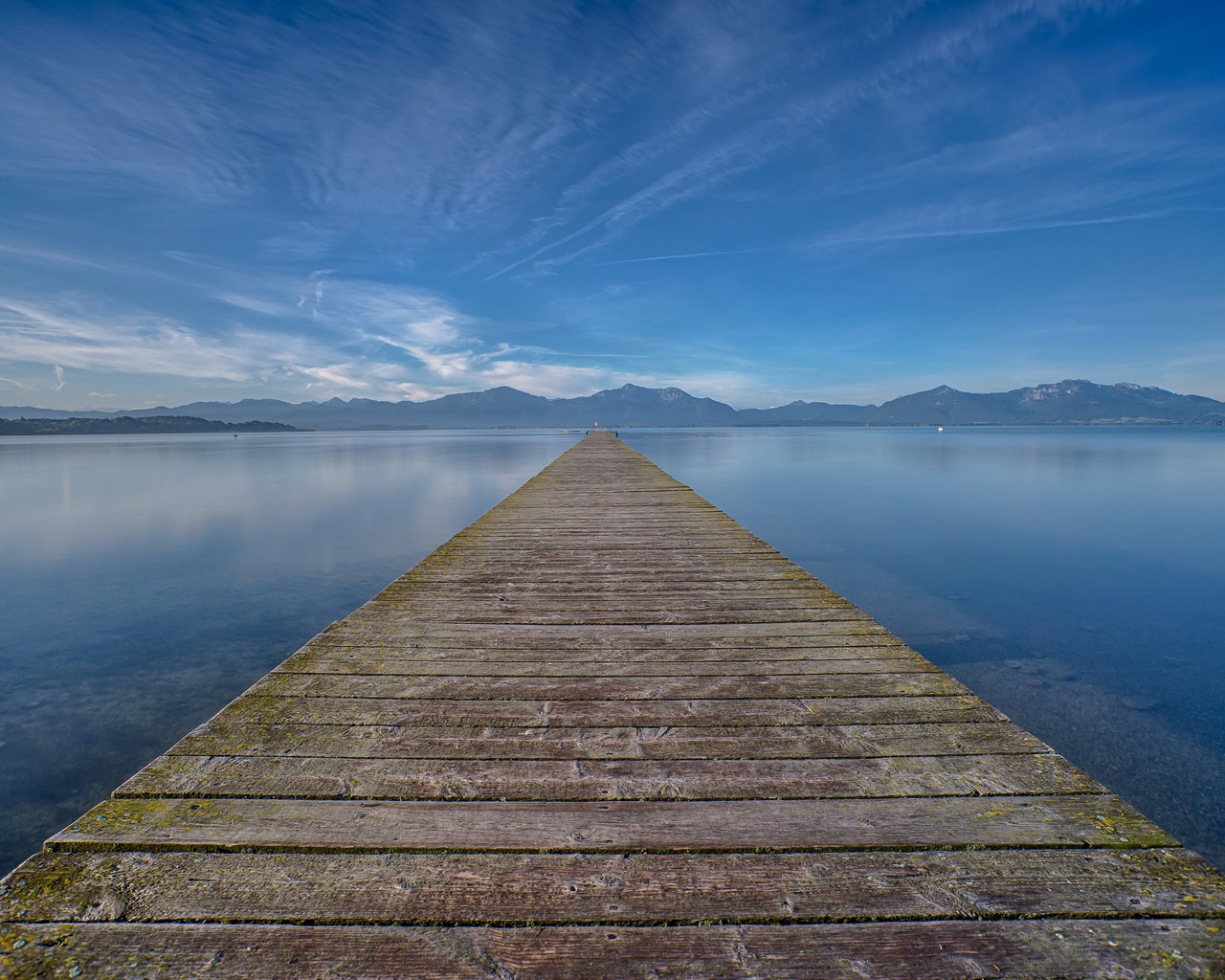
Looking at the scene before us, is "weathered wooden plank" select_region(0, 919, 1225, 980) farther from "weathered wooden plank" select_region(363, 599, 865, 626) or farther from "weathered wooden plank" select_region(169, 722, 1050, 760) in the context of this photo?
"weathered wooden plank" select_region(363, 599, 865, 626)

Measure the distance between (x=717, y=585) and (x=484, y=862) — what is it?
3.00 meters

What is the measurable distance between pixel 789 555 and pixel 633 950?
975 centimetres

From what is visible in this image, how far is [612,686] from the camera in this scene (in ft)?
8.73

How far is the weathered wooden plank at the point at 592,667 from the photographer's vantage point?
2.80 m

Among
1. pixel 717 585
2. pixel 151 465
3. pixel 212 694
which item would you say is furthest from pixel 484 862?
pixel 151 465

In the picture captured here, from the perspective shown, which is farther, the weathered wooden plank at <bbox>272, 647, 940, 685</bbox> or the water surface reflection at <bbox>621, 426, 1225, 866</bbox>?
the water surface reflection at <bbox>621, 426, 1225, 866</bbox>

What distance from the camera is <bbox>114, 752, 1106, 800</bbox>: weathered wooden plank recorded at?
1.88 metres

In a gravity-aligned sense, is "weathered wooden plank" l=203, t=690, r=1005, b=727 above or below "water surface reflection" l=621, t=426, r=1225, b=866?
above

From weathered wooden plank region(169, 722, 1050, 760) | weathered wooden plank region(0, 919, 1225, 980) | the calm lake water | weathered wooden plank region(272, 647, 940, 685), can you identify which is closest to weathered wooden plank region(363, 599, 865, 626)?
weathered wooden plank region(272, 647, 940, 685)

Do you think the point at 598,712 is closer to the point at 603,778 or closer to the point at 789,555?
the point at 603,778

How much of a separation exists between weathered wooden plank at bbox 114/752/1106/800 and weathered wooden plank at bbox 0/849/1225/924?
273 mm

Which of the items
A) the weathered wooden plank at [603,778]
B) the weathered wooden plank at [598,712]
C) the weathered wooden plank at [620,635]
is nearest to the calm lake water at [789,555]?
the weathered wooden plank at [620,635]

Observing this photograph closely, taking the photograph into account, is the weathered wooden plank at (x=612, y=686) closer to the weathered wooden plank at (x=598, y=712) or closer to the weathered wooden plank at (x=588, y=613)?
the weathered wooden plank at (x=598, y=712)

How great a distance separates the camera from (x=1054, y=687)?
5.29 metres
